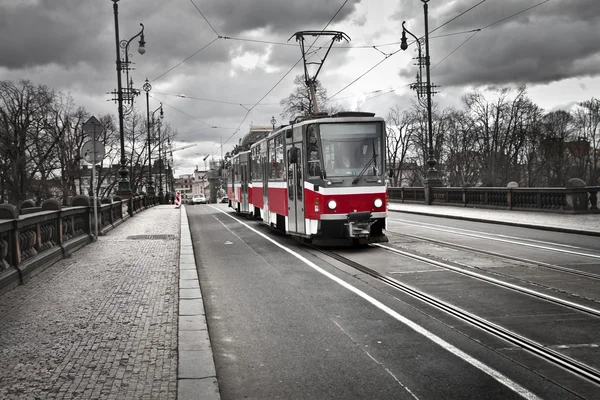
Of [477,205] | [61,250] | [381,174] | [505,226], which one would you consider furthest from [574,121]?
[61,250]

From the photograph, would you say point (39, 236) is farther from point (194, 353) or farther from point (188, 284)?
point (194, 353)

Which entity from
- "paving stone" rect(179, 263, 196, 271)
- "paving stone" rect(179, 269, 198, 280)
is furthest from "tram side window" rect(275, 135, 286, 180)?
"paving stone" rect(179, 269, 198, 280)

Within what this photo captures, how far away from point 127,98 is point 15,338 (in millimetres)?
29195

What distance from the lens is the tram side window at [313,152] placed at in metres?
14.1

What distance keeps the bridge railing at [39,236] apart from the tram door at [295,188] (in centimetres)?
532

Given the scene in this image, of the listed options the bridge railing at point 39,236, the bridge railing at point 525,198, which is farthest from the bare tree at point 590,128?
the bridge railing at point 39,236

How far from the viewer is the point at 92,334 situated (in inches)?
242

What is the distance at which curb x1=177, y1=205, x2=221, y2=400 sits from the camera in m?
4.46

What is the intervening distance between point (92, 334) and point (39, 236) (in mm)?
5701

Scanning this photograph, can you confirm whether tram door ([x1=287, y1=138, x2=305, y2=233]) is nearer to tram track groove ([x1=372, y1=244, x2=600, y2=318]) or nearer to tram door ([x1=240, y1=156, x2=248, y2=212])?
tram track groove ([x1=372, y1=244, x2=600, y2=318])

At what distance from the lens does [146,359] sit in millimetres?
5219

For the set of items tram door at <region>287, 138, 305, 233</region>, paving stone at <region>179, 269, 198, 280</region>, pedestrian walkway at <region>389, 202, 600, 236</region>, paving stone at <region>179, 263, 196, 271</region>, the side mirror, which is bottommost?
Result: pedestrian walkway at <region>389, 202, 600, 236</region>

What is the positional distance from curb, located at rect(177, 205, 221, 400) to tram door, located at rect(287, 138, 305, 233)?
632 centimetres

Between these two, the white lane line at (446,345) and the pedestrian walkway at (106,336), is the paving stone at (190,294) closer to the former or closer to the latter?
the pedestrian walkway at (106,336)
